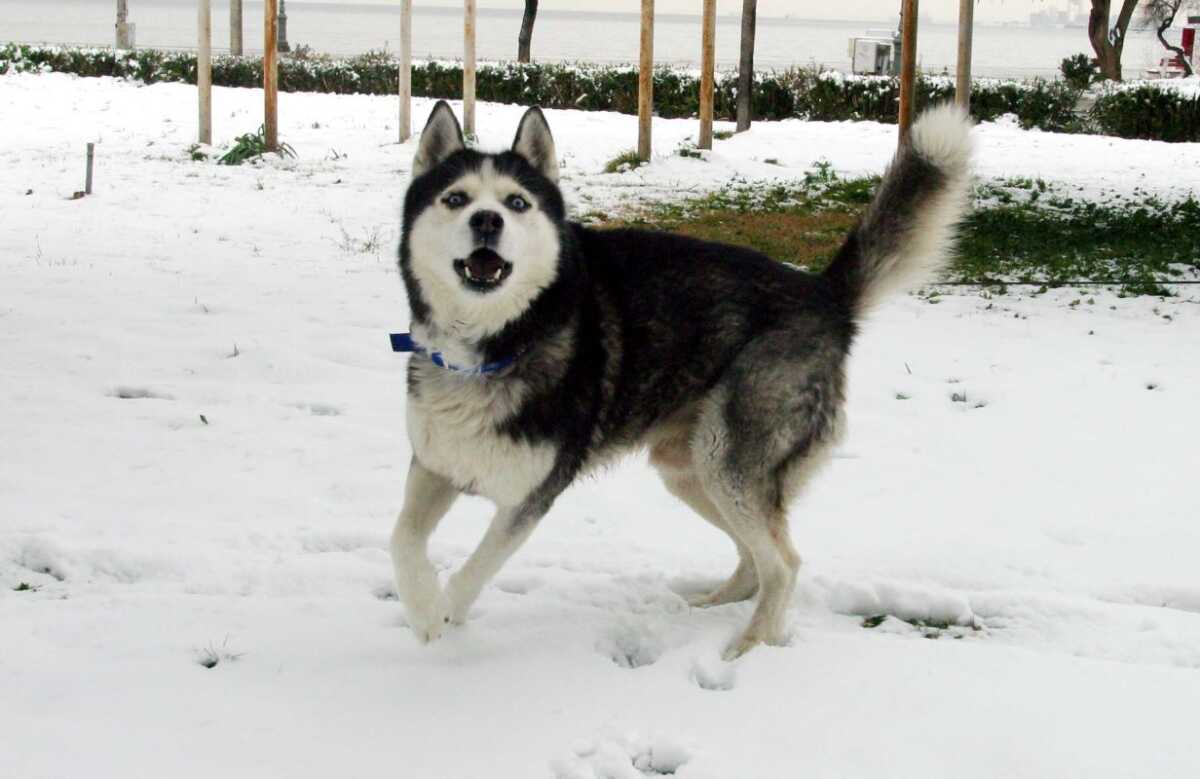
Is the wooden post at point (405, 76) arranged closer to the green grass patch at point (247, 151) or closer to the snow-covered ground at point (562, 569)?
the green grass patch at point (247, 151)

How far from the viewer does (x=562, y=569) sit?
4.12 metres

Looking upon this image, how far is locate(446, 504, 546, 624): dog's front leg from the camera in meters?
3.45

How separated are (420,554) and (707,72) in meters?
11.5

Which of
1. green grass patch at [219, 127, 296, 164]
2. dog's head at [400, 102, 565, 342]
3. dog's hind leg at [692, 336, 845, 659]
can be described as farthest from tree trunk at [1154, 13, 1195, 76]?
dog's head at [400, 102, 565, 342]

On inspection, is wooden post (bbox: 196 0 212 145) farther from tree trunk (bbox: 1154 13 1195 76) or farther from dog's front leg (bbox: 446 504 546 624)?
tree trunk (bbox: 1154 13 1195 76)

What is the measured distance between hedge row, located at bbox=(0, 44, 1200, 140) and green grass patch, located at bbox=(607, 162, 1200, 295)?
7.97 metres

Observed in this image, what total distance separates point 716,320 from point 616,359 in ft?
1.10

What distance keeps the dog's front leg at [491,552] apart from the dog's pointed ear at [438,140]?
1.06 meters

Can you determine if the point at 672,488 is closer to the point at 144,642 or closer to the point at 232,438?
the point at 144,642

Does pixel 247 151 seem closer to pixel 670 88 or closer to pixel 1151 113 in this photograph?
pixel 670 88

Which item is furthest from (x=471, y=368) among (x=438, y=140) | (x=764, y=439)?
(x=764, y=439)

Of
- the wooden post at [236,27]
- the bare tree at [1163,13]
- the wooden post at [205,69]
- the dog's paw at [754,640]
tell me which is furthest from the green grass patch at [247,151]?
the bare tree at [1163,13]

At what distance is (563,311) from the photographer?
349 cm

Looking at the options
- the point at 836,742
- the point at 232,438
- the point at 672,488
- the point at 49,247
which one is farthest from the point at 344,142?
the point at 836,742
